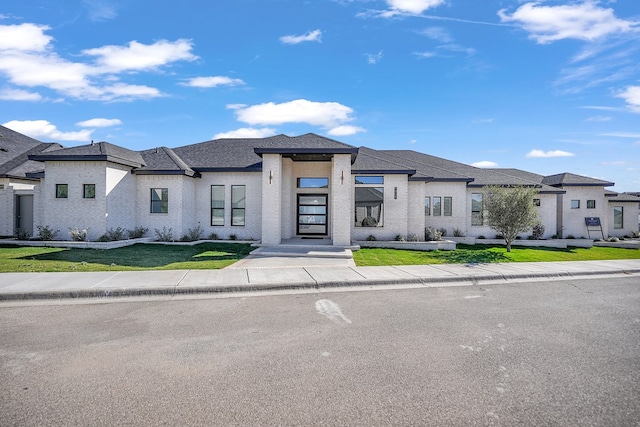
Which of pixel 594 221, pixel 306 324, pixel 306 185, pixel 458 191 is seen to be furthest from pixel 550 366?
pixel 594 221

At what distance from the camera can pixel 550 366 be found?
4.79m

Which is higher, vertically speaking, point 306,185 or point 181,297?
point 306,185

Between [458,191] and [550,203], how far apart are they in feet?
24.6

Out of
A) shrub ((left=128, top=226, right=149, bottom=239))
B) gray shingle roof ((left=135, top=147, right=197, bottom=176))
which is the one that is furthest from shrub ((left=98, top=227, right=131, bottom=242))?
gray shingle roof ((left=135, top=147, right=197, bottom=176))


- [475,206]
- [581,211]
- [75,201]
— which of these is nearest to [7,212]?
[75,201]

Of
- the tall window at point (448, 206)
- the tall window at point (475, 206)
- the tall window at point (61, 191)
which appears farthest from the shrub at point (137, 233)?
the tall window at point (475, 206)

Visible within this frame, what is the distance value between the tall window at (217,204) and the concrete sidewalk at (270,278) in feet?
26.7

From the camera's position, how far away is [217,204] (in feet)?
67.2

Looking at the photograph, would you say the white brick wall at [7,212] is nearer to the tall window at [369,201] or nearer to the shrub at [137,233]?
the shrub at [137,233]

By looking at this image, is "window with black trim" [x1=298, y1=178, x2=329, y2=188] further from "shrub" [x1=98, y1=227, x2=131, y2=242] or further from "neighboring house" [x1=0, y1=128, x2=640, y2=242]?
"shrub" [x1=98, y1=227, x2=131, y2=242]

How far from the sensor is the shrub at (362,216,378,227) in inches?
808

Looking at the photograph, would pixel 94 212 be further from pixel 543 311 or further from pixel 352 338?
pixel 543 311

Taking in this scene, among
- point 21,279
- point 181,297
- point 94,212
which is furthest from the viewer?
point 94,212

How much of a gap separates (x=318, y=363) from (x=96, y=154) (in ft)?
55.1
